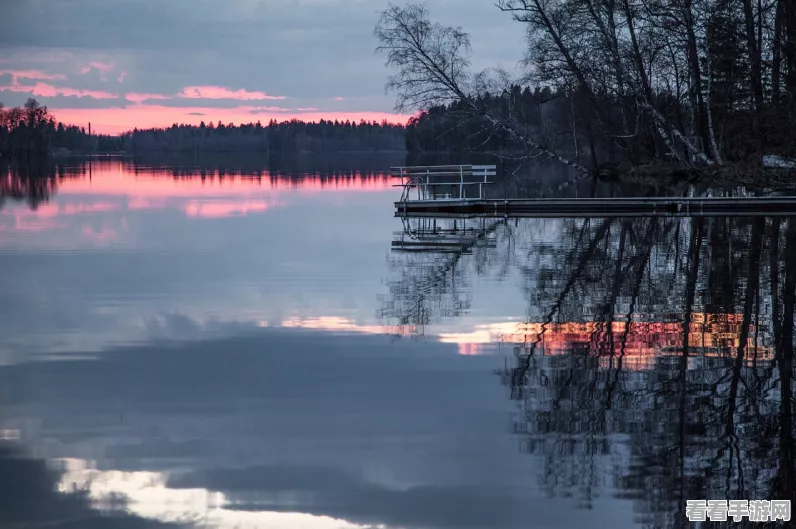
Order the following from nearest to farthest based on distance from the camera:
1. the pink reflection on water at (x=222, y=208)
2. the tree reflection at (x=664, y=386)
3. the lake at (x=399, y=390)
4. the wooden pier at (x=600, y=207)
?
the lake at (x=399, y=390), the tree reflection at (x=664, y=386), the wooden pier at (x=600, y=207), the pink reflection on water at (x=222, y=208)

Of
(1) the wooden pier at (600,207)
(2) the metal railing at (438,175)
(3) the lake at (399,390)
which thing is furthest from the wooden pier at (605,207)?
(3) the lake at (399,390)

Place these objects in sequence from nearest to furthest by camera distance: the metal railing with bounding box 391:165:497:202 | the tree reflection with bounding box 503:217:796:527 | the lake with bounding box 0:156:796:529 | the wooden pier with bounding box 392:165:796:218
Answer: the lake with bounding box 0:156:796:529
the tree reflection with bounding box 503:217:796:527
the wooden pier with bounding box 392:165:796:218
the metal railing with bounding box 391:165:497:202

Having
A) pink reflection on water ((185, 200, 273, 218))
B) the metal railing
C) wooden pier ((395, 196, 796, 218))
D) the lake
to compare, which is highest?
the metal railing

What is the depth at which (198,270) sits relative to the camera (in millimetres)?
19734

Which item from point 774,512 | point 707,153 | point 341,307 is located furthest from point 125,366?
point 707,153

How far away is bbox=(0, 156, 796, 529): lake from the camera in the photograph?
22.5 ft

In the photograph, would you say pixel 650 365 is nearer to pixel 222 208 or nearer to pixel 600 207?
pixel 600 207

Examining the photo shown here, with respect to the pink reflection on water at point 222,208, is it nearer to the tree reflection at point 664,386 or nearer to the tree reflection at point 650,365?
the tree reflection at point 650,365

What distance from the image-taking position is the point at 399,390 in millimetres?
9727

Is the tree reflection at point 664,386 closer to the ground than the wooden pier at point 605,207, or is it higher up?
closer to the ground

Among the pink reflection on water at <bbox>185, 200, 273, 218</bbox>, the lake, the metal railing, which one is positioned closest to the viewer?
the lake

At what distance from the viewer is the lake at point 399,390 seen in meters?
6.87

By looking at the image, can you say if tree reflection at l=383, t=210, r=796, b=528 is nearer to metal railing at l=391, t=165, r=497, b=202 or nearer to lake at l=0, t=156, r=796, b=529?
lake at l=0, t=156, r=796, b=529

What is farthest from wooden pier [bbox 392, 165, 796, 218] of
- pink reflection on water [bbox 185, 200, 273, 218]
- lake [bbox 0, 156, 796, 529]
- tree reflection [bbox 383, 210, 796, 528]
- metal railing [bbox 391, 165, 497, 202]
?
lake [bbox 0, 156, 796, 529]
